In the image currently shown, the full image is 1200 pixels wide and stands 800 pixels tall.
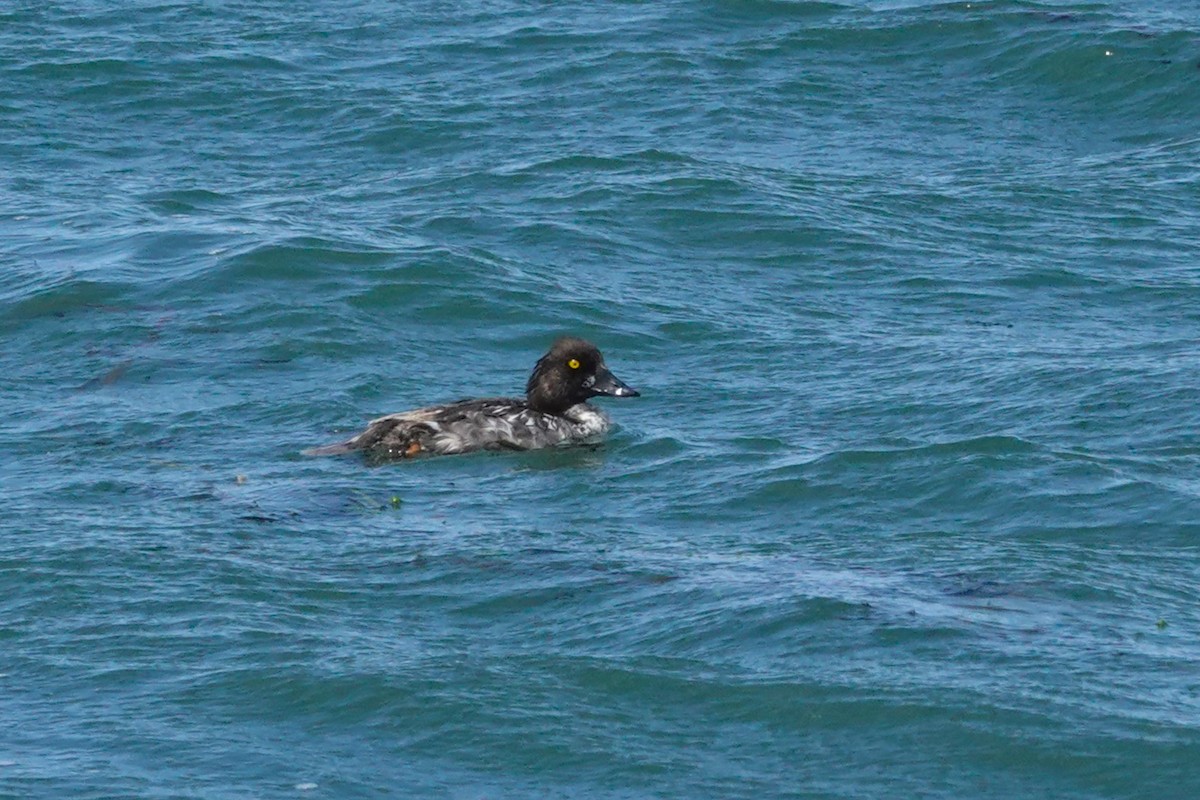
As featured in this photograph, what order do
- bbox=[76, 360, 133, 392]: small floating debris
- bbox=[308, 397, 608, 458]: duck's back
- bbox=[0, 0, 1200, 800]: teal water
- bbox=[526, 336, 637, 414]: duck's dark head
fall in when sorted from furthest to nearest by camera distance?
bbox=[76, 360, 133, 392]: small floating debris
bbox=[526, 336, 637, 414]: duck's dark head
bbox=[308, 397, 608, 458]: duck's back
bbox=[0, 0, 1200, 800]: teal water

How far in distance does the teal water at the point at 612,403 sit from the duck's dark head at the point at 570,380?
0.41 m

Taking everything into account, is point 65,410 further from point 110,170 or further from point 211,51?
point 211,51

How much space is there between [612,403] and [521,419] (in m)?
1.42

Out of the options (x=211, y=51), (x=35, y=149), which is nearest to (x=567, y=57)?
(x=211, y=51)

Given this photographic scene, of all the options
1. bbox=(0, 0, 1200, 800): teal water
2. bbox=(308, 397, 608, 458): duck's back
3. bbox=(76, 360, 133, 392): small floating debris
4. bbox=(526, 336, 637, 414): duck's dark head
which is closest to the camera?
bbox=(0, 0, 1200, 800): teal water

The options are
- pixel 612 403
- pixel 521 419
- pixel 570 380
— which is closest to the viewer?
pixel 521 419

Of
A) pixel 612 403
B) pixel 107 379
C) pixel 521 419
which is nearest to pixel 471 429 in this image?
pixel 521 419

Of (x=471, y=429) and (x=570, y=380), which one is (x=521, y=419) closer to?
(x=570, y=380)

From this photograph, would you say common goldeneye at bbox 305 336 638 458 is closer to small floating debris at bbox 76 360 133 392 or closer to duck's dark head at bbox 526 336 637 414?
duck's dark head at bbox 526 336 637 414

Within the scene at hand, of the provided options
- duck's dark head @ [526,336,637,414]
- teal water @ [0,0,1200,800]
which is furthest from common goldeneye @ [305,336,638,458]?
teal water @ [0,0,1200,800]

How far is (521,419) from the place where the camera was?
14789mm

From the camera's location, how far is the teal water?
998 cm

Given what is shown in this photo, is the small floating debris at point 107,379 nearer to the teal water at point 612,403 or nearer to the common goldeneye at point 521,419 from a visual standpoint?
the teal water at point 612,403

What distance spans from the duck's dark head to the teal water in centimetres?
41
